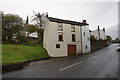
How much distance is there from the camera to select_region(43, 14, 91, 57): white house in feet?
46.5

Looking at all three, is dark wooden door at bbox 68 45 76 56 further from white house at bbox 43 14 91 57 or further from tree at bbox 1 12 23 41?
tree at bbox 1 12 23 41

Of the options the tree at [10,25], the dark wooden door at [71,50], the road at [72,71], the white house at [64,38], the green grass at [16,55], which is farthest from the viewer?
the tree at [10,25]

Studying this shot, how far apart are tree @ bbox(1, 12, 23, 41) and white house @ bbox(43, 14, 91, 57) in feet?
40.9

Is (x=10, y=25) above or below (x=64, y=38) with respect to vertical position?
above

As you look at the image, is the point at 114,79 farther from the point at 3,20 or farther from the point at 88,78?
the point at 3,20

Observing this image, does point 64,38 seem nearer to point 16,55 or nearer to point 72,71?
point 72,71

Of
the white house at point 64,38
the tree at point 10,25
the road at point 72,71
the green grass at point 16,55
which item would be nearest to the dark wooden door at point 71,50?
the white house at point 64,38

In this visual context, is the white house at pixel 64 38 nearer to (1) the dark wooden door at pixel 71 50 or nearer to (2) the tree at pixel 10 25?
(1) the dark wooden door at pixel 71 50

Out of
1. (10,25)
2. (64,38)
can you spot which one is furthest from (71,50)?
(10,25)

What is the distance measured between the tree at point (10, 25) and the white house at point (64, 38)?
40.9 ft

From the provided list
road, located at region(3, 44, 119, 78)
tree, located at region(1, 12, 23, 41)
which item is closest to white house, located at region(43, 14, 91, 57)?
road, located at region(3, 44, 119, 78)

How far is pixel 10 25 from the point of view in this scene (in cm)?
2034

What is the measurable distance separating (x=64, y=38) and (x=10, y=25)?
19400mm

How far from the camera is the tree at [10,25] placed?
1877cm
